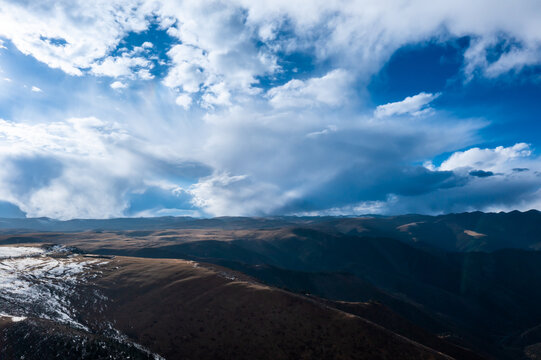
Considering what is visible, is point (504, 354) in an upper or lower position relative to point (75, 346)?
lower

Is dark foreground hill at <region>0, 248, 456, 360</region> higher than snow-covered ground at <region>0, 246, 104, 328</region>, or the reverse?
snow-covered ground at <region>0, 246, 104, 328</region>

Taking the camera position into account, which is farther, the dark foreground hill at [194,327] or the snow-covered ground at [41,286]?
the snow-covered ground at [41,286]

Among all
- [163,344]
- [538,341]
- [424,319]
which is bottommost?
[538,341]

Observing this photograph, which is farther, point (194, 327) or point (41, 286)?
point (41, 286)

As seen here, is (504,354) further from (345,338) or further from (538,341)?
(345,338)

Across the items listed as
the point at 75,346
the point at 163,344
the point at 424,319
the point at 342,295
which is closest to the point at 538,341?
the point at 424,319

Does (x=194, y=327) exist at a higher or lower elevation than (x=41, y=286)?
lower

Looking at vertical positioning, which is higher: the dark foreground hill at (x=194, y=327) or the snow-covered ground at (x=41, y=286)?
the snow-covered ground at (x=41, y=286)

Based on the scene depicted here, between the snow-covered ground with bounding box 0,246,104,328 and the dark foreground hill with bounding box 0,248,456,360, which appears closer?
the dark foreground hill with bounding box 0,248,456,360
